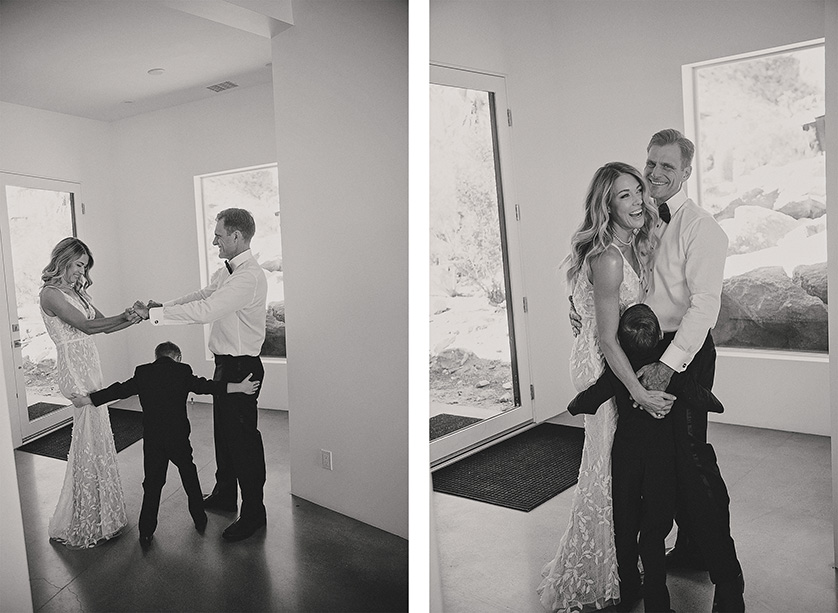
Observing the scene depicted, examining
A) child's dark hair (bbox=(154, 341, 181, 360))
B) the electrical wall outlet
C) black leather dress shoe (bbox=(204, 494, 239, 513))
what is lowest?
black leather dress shoe (bbox=(204, 494, 239, 513))

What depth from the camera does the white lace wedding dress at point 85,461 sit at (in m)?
2.20

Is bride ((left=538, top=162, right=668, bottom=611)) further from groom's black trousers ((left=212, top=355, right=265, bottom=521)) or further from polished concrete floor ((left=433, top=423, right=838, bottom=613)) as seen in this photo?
groom's black trousers ((left=212, top=355, right=265, bottom=521))

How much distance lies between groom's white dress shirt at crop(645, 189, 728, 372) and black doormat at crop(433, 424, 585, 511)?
1.44 feet

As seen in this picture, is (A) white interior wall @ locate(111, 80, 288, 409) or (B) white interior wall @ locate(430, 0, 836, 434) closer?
(B) white interior wall @ locate(430, 0, 836, 434)

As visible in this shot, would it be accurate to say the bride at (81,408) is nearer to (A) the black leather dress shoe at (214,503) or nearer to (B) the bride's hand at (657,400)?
(A) the black leather dress shoe at (214,503)

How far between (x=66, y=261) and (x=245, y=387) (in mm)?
673

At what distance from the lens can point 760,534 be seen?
82.0 inches

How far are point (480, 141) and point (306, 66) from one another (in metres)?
0.64

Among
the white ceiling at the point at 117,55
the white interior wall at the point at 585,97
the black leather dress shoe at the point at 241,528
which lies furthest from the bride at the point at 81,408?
the white interior wall at the point at 585,97

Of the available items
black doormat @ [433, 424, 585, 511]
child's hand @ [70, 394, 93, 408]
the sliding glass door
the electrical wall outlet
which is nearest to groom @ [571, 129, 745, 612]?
black doormat @ [433, 424, 585, 511]

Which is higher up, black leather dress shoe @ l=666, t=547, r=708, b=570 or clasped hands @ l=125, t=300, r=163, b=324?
clasped hands @ l=125, t=300, r=163, b=324

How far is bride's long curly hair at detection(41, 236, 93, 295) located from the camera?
2203 millimetres

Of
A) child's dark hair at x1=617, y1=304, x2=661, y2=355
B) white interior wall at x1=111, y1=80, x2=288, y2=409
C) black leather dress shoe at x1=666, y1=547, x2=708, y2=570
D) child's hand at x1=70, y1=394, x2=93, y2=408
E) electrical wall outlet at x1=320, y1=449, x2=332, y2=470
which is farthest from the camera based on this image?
electrical wall outlet at x1=320, y1=449, x2=332, y2=470

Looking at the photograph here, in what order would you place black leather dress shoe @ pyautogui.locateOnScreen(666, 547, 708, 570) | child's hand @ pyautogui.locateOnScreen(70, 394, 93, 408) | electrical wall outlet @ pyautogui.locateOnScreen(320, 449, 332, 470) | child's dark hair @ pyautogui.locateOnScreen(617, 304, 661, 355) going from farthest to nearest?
electrical wall outlet @ pyautogui.locateOnScreen(320, 449, 332, 470) → child's hand @ pyautogui.locateOnScreen(70, 394, 93, 408) → black leather dress shoe @ pyautogui.locateOnScreen(666, 547, 708, 570) → child's dark hair @ pyautogui.locateOnScreen(617, 304, 661, 355)
